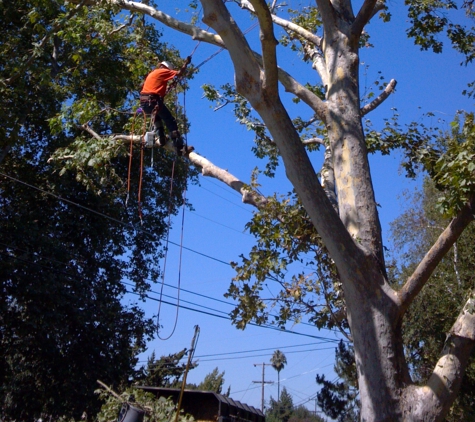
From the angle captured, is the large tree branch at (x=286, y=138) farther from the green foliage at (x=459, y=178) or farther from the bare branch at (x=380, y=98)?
the bare branch at (x=380, y=98)

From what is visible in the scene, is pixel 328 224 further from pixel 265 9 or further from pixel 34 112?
pixel 34 112

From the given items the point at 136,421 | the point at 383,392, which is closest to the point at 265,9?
the point at 383,392

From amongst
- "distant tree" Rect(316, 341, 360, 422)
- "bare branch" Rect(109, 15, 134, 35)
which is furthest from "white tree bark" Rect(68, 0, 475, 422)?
"distant tree" Rect(316, 341, 360, 422)

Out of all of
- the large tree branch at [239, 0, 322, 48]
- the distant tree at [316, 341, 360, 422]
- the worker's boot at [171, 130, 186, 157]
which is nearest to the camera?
the worker's boot at [171, 130, 186, 157]

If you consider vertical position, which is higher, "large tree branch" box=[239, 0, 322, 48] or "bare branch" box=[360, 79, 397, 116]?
"large tree branch" box=[239, 0, 322, 48]

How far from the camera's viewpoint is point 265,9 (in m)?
6.36

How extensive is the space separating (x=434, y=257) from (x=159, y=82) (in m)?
4.94

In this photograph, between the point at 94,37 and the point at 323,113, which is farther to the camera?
the point at 94,37

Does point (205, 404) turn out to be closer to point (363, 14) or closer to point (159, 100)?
point (159, 100)

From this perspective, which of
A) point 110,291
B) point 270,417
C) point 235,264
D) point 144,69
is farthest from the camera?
point 270,417

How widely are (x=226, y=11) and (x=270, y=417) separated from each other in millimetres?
52389

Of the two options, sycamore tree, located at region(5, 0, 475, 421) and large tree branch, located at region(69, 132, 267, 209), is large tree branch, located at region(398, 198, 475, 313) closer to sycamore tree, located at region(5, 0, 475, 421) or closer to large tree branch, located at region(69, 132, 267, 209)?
sycamore tree, located at region(5, 0, 475, 421)

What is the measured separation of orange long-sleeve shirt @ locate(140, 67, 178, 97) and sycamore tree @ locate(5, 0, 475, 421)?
0.85m

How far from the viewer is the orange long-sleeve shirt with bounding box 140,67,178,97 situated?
9.14 metres
